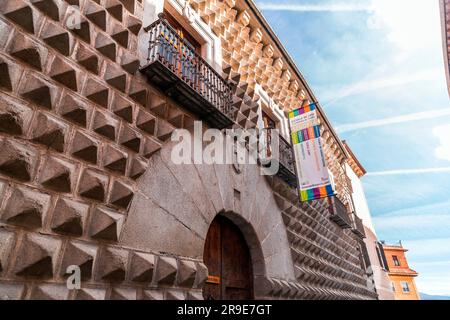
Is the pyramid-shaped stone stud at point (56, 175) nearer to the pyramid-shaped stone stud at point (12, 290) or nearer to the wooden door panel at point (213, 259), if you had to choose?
the pyramid-shaped stone stud at point (12, 290)

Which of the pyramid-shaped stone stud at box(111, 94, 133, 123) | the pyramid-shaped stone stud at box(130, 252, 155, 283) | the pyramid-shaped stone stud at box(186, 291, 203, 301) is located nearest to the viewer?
the pyramid-shaped stone stud at box(130, 252, 155, 283)

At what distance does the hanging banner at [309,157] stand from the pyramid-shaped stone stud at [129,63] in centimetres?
389

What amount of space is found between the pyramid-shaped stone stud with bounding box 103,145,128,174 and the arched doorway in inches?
71.0

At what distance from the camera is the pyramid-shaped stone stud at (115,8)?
9.81ft

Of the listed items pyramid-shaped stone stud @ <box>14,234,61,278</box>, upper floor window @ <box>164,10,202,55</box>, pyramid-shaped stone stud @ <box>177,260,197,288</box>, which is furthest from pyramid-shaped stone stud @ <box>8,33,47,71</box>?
upper floor window @ <box>164,10,202,55</box>

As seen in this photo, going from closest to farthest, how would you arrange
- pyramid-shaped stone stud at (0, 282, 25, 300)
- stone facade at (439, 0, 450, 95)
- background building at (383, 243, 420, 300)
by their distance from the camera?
pyramid-shaped stone stud at (0, 282, 25, 300) → stone facade at (439, 0, 450, 95) → background building at (383, 243, 420, 300)

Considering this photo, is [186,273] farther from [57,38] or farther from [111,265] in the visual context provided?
[57,38]

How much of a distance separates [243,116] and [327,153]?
648cm

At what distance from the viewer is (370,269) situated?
467 inches

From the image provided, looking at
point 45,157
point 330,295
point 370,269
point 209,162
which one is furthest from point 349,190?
point 45,157

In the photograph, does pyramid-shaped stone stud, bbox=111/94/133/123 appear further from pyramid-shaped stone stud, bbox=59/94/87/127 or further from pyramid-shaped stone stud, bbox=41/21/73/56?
pyramid-shaped stone stud, bbox=41/21/73/56

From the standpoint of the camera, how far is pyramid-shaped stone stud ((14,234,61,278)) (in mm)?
1728

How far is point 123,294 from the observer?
2.22 m

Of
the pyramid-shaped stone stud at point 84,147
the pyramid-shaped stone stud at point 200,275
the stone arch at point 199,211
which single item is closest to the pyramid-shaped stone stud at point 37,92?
the pyramid-shaped stone stud at point 84,147
